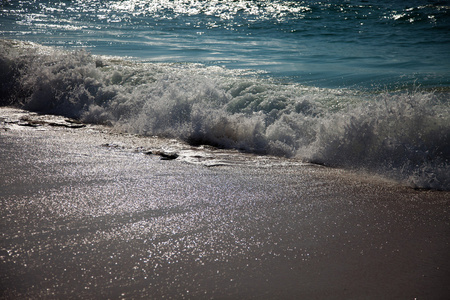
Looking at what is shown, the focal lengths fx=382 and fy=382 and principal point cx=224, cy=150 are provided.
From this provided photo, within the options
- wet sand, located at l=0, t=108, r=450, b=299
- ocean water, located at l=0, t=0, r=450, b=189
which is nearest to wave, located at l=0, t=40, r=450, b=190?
ocean water, located at l=0, t=0, r=450, b=189

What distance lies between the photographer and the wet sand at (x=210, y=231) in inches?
81.9

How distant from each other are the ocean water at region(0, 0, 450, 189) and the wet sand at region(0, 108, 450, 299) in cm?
73

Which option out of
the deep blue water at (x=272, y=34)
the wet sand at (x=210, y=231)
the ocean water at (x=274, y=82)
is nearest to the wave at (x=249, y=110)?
the ocean water at (x=274, y=82)

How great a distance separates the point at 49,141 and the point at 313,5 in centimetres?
1686

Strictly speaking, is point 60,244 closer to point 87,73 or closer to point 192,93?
point 192,93

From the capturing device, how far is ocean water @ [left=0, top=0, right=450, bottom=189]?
4375 millimetres

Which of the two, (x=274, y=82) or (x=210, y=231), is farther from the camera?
(x=274, y=82)

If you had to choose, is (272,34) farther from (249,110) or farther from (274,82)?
(249,110)

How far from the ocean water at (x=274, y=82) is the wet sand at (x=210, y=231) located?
0.73 metres

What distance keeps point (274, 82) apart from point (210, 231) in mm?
5332

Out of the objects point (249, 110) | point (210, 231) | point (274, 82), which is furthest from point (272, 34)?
point (210, 231)

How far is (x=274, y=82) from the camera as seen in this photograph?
7.50 meters

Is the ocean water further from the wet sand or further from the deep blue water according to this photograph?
the wet sand

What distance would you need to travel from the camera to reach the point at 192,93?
6.06m
